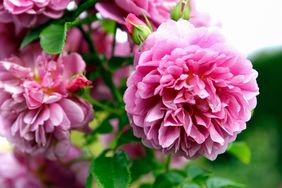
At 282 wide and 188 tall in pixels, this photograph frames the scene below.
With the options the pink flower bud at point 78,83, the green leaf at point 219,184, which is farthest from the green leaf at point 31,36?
the green leaf at point 219,184

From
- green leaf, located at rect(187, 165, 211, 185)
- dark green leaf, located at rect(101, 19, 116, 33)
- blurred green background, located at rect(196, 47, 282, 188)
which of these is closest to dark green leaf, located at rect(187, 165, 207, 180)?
green leaf, located at rect(187, 165, 211, 185)

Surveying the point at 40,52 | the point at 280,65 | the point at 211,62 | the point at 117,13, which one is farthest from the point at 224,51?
the point at 280,65

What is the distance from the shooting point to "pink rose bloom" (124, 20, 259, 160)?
35.4 inches

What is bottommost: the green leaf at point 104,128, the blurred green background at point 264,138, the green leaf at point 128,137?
the blurred green background at point 264,138

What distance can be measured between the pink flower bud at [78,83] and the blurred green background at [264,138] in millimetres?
4867

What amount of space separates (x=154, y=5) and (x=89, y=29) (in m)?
0.29

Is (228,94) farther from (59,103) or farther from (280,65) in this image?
(280,65)

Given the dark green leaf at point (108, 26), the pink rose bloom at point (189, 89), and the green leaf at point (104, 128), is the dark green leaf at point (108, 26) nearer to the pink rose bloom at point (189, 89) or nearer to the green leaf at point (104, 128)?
the green leaf at point (104, 128)

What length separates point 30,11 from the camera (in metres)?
1.08

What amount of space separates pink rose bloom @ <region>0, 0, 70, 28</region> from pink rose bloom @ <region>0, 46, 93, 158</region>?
74 mm

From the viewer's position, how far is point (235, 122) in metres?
0.93

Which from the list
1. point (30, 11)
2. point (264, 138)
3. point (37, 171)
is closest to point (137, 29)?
point (30, 11)

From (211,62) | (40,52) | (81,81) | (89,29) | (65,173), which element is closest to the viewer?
(211,62)

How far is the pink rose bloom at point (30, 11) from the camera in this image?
42.3 inches
